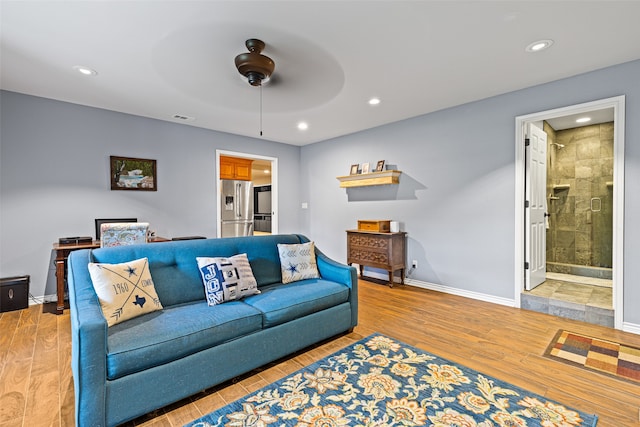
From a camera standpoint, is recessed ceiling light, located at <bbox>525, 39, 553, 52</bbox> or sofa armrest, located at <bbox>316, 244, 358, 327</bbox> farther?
sofa armrest, located at <bbox>316, 244, 358, 327</bbox>

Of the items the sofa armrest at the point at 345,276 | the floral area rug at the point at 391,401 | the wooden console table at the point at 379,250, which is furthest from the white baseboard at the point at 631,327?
the sofa armrest at the point at 345,276

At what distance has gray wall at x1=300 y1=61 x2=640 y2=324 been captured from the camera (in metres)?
2.81

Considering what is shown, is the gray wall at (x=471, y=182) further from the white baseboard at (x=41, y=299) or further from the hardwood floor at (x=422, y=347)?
the white baseboard at (x=41, y=299)

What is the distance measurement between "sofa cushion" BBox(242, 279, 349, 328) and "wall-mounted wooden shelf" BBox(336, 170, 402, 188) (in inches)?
89.6

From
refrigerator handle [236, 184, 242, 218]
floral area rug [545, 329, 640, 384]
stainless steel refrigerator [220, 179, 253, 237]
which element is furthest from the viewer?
refrigerator handle [236, 184, 242, 218]

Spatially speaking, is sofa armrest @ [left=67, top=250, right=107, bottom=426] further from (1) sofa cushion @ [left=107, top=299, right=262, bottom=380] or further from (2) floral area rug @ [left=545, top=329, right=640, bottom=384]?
(2) floral area rug @ [left=545, top=329, right=640, bottom=384]

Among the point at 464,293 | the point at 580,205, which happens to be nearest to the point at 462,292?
the point at 464,293


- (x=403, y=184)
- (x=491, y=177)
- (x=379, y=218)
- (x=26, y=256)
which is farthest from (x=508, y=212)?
(x=26, y=256)

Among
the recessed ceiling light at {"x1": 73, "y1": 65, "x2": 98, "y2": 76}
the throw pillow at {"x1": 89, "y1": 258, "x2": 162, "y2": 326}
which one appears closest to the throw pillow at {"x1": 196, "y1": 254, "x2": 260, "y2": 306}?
the throw pillow at {"x1": 89, "y1": 258, "x2": 162, "y2": 326}

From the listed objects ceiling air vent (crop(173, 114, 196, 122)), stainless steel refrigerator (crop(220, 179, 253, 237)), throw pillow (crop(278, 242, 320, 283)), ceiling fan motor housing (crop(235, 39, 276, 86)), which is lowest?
throw pillow (crop(278, 242, 320, 283))

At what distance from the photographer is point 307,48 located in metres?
2.47

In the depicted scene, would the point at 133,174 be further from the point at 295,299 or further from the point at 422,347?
the point at 422,347

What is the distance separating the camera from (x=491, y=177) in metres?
3.68

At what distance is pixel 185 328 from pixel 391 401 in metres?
1.34
